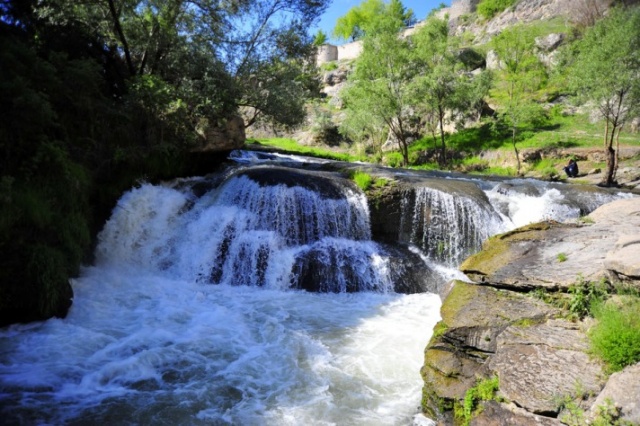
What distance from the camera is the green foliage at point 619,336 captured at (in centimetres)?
371

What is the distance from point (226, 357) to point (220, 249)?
16.5 ft

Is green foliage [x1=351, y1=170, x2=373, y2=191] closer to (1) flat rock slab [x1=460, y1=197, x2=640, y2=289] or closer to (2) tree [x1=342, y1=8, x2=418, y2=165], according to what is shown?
(1) flat rock slab [x1=460, y1=197, x2=640, y2=289]

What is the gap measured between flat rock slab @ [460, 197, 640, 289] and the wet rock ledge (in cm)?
1

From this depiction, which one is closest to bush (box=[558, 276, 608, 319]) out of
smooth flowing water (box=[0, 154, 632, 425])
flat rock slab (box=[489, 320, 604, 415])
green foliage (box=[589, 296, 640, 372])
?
flat rock slab (box=[489, 320, 604, 415])

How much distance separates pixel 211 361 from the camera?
246 inches

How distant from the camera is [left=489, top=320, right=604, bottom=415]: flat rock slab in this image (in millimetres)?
3837

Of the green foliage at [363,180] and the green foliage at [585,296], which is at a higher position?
the green foliage at [363,180]

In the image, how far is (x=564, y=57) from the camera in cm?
3181

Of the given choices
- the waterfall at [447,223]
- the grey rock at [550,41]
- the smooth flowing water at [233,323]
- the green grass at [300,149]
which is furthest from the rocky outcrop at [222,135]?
the grey rock at [550,41]

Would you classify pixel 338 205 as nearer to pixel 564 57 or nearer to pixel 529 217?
pixel 529 217

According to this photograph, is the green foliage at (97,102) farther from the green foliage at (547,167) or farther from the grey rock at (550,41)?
the grey rock at (550,41)

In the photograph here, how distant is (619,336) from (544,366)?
773 millimetres

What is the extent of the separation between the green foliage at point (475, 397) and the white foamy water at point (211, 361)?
769 mm

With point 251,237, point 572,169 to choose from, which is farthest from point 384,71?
point 251,237
